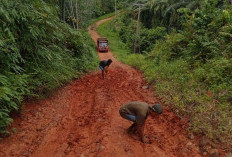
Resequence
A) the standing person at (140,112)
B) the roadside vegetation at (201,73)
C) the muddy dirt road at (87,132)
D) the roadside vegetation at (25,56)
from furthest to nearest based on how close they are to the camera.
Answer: the roadside vegetation at (201,73) < the roadside vegetation at (25,56) < the muddy dirt road at (87,132) < the standing person at (140,112)

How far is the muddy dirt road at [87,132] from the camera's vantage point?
4.81 meters

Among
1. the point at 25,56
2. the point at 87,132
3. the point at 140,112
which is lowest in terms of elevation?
the point at 87,132

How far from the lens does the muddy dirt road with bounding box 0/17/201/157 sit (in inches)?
189

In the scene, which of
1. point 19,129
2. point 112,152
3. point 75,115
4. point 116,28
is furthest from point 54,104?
point 116,28

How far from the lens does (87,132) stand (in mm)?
5691

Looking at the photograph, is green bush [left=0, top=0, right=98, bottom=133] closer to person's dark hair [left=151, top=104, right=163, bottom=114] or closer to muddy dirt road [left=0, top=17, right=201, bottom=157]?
muddy dirt road [left=0, top=17, right=201, bottom=157]

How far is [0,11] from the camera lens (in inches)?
193

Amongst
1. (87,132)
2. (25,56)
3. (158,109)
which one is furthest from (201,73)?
(25,56)

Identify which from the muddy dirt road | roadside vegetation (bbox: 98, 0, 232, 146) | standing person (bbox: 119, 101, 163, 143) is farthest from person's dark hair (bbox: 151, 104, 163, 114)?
roadside vegetation (bbox: 98, 0, 232, 146)

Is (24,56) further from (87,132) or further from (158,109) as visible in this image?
(158,109)

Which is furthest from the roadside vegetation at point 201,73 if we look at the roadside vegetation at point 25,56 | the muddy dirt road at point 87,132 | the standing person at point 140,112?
the roadside vegetation at point 25,56

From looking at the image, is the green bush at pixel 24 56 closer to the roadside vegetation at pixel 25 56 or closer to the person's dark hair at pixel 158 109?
the roadside vegetation at pixel 25 56

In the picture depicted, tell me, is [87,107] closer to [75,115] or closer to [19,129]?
[75,115]

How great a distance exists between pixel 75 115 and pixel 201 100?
15.2ft
